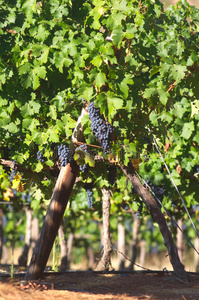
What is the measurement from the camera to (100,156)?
5.49 meters

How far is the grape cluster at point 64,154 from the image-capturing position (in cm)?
537

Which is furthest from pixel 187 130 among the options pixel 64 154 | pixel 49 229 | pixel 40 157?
pixel 49 229

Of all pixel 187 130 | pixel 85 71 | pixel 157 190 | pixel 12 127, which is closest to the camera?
pixel 85 71

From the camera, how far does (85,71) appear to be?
16.6ft

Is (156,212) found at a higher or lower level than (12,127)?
lower

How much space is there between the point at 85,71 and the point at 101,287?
9.06 feet

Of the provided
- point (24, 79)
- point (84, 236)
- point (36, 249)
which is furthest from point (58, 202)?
point (84, 236)

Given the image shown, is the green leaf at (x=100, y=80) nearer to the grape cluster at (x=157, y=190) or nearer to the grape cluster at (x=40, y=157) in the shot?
the grape cluster at (x=40, y=157)

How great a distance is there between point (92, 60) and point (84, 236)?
16.1 meters

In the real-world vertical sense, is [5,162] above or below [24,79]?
below

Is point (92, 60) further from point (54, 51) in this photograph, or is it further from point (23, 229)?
point (23, 229)

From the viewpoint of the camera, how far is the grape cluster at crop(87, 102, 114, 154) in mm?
4820

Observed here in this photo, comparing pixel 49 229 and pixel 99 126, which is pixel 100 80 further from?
pixel 49 229

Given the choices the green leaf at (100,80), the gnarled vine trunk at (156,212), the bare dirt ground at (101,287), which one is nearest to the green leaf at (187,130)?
the gnarled vine trunk at (156,212)
